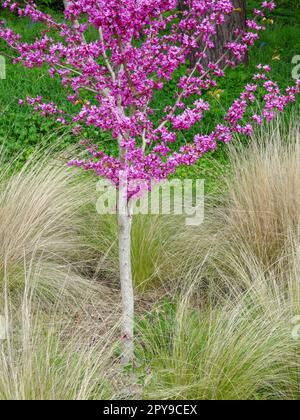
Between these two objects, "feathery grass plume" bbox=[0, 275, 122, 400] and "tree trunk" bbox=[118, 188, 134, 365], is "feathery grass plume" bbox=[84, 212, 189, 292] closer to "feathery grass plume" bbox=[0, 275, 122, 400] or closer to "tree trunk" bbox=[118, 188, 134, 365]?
"tree trunk" bbox=[118, 188, 134, 365]

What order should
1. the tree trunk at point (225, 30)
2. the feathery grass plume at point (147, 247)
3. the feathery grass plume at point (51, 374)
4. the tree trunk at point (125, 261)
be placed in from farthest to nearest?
the tree trunk at point (225, 30) → the feathery grass plume at point (147, 247) → the tree trunk at point (125, 261) → the feathery grass plume at point (51, 374)

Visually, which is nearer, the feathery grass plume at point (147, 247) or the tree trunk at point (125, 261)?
the tree trunk at point (125, 261)

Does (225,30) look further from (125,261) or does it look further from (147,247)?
(125,261)

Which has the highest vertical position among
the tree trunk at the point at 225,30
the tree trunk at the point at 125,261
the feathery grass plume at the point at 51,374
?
the tree trunk at the point at 225,30

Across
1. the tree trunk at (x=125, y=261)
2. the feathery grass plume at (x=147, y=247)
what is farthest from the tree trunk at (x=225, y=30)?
the tree trunk at (x=125, y=261)

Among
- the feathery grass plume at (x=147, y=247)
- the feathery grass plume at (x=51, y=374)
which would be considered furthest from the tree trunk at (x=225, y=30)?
the feathery grass plume at (x=51, y=374)

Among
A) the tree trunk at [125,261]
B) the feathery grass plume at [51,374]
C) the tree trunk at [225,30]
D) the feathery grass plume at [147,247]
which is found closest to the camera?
the feathery grass plume at [51,374]

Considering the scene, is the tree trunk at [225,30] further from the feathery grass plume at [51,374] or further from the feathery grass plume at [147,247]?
the feathery grass plume at [51,374]

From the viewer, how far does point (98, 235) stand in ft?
17.7

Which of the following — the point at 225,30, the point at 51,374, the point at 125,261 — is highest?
the point at 225,30

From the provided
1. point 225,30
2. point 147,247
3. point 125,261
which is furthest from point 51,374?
point 225,30

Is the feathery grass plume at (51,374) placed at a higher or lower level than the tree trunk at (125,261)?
lower

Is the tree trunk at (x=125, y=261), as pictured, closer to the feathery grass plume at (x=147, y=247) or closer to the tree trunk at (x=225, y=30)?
the feathery grass plume at (x=147, y=247)

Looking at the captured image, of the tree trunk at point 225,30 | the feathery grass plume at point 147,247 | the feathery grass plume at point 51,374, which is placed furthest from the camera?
the tree trunk at point 225,30
